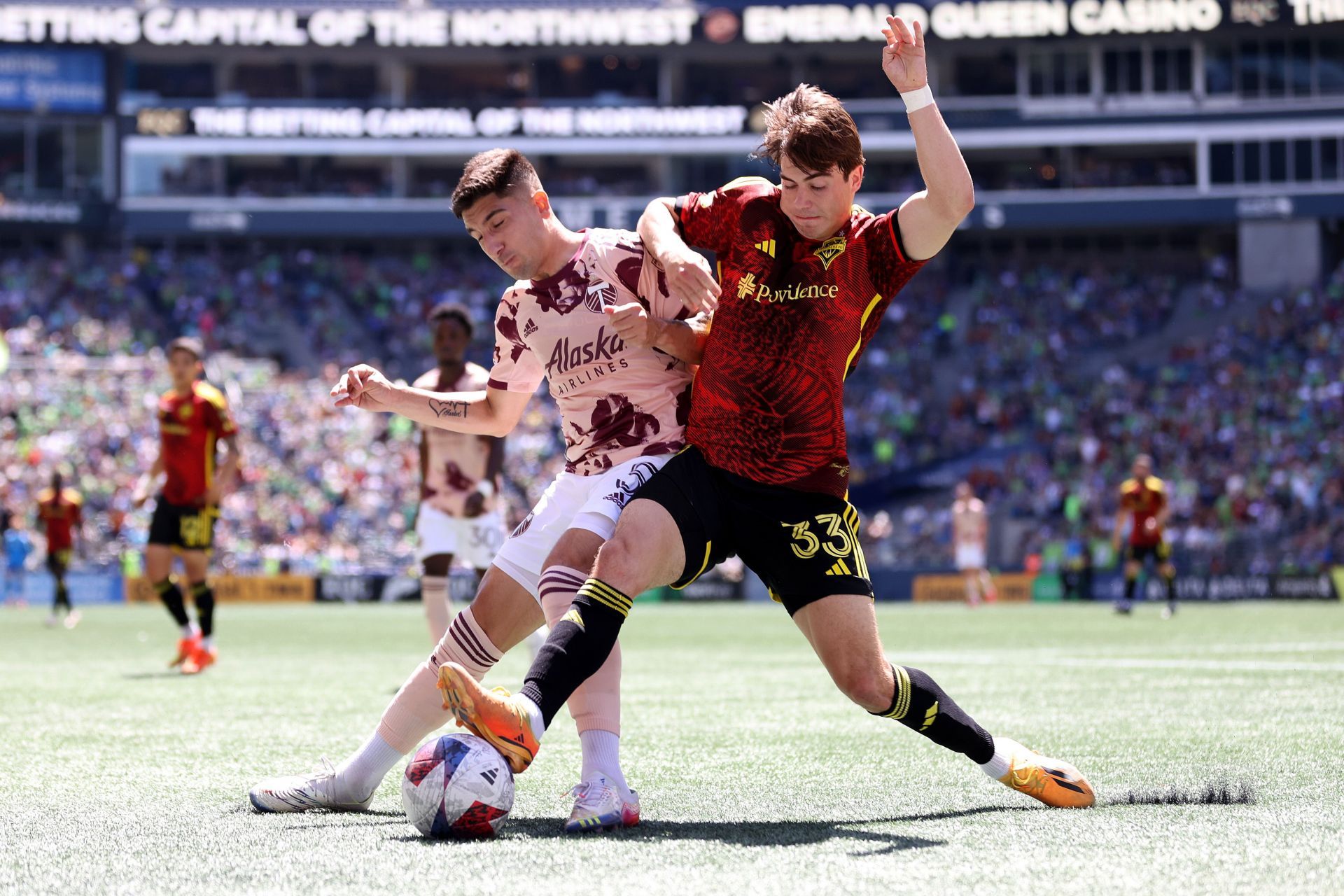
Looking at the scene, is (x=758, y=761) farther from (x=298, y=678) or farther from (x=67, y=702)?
(x=298, y=678)

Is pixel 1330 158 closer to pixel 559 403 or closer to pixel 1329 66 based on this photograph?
pixel 1329 66

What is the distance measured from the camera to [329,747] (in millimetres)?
7277

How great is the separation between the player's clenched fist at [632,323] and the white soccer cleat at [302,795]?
1898mm

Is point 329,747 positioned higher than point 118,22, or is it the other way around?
point 118,22

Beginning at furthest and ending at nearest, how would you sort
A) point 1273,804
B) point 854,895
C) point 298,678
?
point 298,678, point 1273,804, point 854,895

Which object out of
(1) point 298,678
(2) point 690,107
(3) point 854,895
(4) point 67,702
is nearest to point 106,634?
(1) point 298,678

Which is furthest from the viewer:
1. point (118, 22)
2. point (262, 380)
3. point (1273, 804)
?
point (118, 22)

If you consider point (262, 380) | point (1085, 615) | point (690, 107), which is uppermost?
point (690, 107)

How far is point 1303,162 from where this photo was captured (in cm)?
4550

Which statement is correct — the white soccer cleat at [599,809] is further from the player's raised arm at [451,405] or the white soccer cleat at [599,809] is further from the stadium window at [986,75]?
the stadium window at [986,75]

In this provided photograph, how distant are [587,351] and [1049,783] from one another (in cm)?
214

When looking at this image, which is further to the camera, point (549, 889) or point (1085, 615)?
point (1085, 615)

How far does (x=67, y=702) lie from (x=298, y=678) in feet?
7.56

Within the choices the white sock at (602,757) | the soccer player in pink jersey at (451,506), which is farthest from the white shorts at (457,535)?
the white sock at (602,757)
